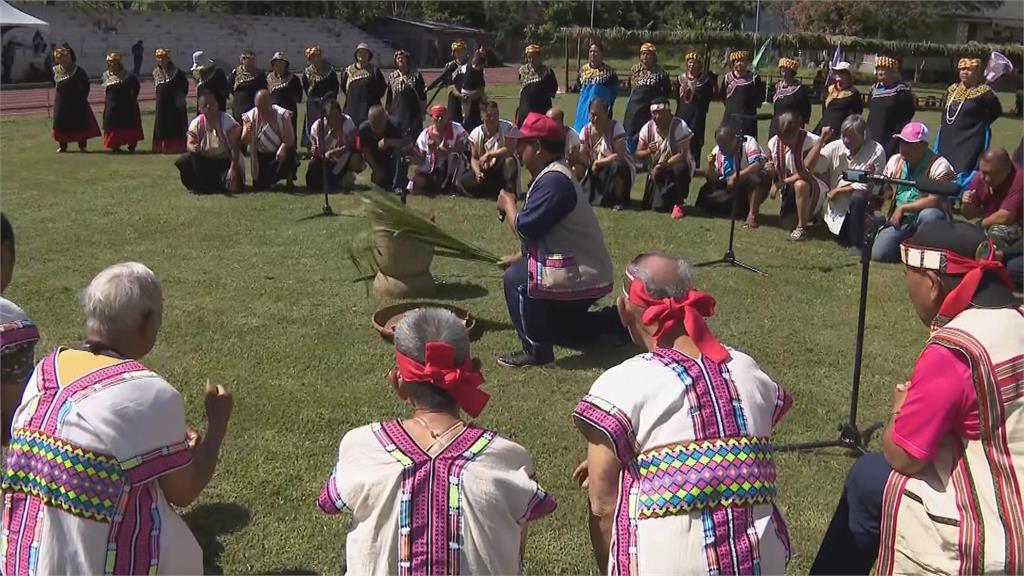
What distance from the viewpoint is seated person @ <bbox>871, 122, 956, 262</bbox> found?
25.4 feet

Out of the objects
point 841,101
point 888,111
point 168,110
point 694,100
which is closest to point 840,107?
point 841,101

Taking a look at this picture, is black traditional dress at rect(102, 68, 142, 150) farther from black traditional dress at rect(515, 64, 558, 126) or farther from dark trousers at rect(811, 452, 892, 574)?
dark trousers at rect(811, 452, 892, 574)

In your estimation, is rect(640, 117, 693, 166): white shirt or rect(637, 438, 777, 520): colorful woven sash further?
rect(640, 117, 693, 166): white shirt

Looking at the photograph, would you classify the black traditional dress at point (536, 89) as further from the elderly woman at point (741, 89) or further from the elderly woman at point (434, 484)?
the elderly woman at point (434, 484)

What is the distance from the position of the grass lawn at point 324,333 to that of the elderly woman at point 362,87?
3.55 m

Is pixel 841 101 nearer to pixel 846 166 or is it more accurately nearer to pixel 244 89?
pixel 846 166

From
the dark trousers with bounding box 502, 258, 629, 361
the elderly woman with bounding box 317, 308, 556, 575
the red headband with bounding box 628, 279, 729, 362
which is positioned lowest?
the dark trousers with bounding box 502, 258, 629, 361

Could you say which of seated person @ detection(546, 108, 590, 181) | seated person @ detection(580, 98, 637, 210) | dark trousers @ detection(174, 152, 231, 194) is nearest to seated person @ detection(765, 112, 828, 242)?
seated person @ detection(580, 98, 637, 210)

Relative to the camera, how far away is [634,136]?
1370 cm

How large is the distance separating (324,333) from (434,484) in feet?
12.7

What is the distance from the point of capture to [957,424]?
2.46 m

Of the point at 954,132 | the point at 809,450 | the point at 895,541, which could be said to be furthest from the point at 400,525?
the point at 954,132

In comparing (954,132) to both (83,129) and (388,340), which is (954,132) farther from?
(83,129)

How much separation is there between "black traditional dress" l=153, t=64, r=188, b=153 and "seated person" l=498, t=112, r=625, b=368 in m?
10.3
